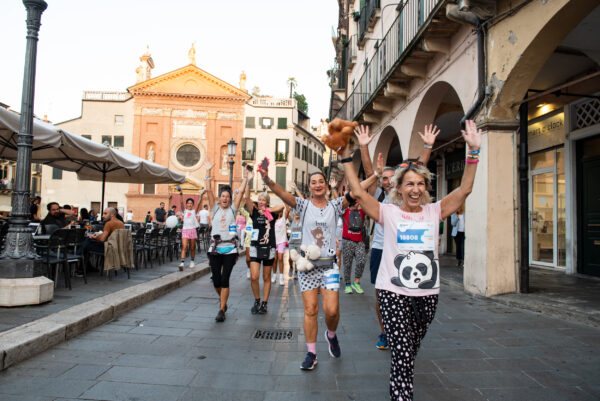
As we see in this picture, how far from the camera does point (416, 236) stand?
2885mm

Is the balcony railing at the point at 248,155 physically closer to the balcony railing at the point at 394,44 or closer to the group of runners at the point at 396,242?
the balcony railing at the point at 394,44

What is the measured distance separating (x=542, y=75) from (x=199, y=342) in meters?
9.18

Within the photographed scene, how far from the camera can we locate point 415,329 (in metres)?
2.87

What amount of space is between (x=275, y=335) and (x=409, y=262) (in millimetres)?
2754

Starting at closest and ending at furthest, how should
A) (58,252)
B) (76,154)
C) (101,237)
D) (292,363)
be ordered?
(292,363), (58,252), (101,237), (76,154)

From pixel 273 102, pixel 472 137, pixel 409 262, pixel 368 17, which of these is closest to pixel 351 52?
pixel 368 17

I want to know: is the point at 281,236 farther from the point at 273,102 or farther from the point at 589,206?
the point at 273,102

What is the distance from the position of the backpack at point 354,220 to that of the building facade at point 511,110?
2042mm

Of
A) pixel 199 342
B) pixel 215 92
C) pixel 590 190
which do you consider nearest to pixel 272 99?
pixel 215 92

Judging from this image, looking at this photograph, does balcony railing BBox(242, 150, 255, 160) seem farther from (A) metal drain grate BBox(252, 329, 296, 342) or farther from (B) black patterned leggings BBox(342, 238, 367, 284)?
(A) metal drain grate BBox(252, 329, 296, 342)

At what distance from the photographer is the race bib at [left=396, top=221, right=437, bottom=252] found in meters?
2.87

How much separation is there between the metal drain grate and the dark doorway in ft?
24.6

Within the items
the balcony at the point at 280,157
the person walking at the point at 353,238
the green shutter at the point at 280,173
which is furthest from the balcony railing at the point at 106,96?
the person walking at the point at 353,238

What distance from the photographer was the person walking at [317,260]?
13.1 ft
